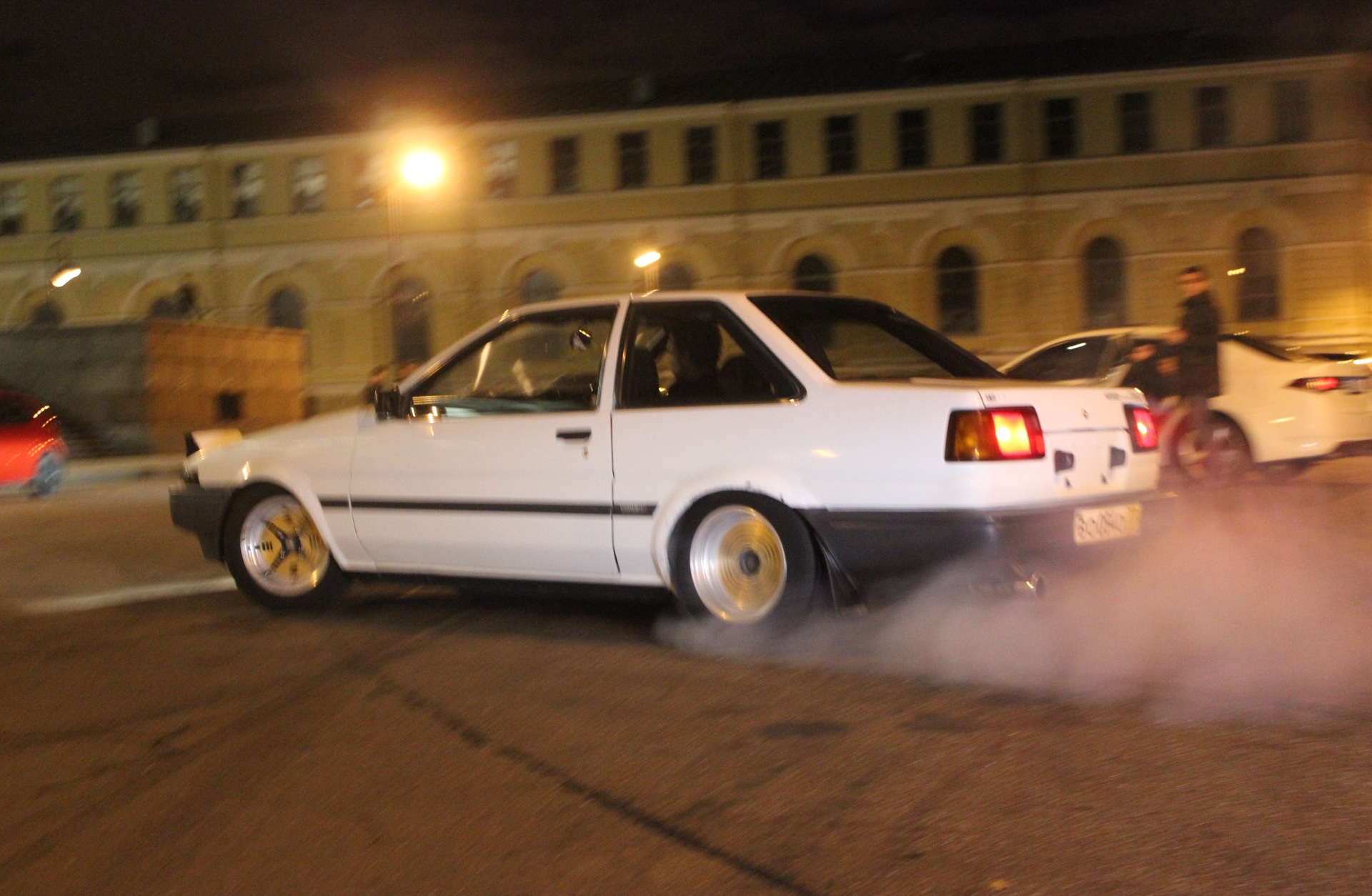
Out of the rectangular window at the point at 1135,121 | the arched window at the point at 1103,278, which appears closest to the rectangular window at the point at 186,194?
the arched window at the point at 1103,278

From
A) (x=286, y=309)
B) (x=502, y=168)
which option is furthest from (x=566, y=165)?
(x=286, y=309)

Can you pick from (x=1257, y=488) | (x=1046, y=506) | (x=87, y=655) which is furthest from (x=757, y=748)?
(x=1257, y=488)

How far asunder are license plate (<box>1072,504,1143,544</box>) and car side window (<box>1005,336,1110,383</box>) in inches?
216

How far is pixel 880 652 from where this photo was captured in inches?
226

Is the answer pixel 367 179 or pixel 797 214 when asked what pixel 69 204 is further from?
pixel 797 214

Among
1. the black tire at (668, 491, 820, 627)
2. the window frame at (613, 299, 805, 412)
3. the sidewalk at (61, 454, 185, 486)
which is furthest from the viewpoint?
the sidewalk at (61, 454, 185, 486)

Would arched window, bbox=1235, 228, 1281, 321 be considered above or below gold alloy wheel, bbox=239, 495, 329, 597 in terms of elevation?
above

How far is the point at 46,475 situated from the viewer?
17812mm

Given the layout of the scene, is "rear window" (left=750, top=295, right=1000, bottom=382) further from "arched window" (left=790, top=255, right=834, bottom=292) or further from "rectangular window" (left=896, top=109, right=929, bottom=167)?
"rectangular window" (left=896, top=109, right=929, bottom=167)

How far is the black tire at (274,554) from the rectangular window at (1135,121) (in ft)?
122

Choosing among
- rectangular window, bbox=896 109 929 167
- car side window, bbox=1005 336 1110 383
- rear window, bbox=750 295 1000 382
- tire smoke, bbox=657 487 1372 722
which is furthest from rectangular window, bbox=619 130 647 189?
rear window, bbox=750 295 1000 382

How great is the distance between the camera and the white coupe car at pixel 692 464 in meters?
5.39

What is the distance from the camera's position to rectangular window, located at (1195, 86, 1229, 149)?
3972 cm

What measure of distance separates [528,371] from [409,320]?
130 ft
